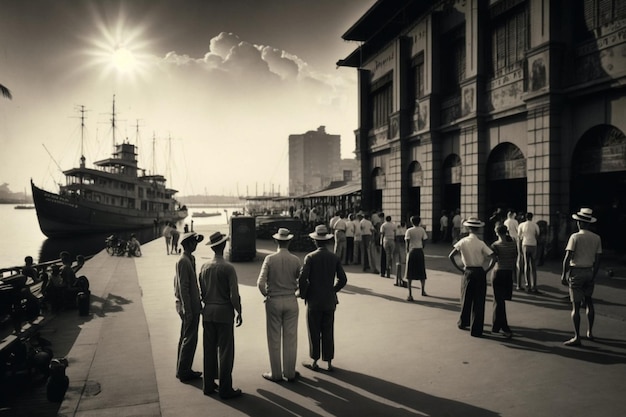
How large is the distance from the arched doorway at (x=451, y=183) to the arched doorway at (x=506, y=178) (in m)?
2.13

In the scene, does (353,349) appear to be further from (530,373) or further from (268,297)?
(530,373)

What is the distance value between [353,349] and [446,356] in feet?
4.45

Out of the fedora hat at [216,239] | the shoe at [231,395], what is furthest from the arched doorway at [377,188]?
the shoe at [231,395]

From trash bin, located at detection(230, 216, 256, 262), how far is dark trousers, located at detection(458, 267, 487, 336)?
11.2 metres

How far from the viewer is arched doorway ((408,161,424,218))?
2359 centimetres

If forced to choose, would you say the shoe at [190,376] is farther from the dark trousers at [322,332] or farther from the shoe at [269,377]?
the dark trousers at [322,332]

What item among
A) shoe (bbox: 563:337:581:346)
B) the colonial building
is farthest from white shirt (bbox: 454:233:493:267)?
the colonial building

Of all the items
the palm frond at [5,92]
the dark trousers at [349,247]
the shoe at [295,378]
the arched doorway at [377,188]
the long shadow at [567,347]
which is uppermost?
the palm frond at [5,92]

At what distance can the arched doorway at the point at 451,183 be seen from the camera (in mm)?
20547

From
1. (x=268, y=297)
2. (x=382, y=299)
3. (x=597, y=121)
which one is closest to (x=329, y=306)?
(x=268, y=297)

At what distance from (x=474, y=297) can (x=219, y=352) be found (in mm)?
4324

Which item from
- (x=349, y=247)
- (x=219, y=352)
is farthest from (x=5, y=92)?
(x=219, y=352)

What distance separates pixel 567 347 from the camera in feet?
20.1

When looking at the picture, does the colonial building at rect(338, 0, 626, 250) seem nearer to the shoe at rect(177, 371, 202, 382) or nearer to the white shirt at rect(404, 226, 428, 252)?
the white shirt at rect(404, 226, 428, 252)
